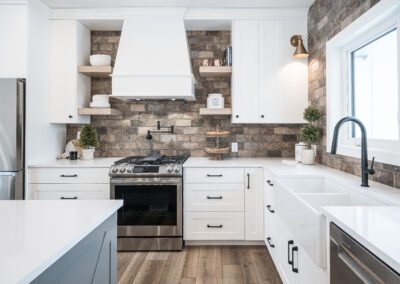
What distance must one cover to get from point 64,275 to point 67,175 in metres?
2.32

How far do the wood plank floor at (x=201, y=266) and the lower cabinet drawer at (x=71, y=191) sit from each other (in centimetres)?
63

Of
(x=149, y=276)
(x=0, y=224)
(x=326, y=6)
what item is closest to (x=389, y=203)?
(x=0, y=224)

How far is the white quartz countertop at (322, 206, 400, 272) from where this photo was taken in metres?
0.86

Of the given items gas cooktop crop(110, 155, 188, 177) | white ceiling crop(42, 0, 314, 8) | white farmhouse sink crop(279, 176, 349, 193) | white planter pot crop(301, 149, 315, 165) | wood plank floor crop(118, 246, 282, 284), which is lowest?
wood plank floor crop(118, 246, 282, 284)

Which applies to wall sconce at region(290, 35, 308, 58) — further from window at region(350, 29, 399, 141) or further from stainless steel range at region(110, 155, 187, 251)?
stainless steel range at region(110, 155, 187, 251)

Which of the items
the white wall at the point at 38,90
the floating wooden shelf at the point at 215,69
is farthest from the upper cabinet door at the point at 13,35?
the floating wooden shelf at the point at 215,69

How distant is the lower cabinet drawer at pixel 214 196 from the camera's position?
3100 mm

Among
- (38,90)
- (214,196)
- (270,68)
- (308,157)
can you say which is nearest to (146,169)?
(214,196)

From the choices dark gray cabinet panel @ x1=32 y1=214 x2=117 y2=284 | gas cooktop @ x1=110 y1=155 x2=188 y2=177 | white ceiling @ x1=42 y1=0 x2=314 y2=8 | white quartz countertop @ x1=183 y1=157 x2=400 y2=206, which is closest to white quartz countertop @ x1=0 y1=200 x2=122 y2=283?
dark gray cabinet panel @ x1=32 y1=214 x2=117 y2=284

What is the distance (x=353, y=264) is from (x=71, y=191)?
273 cm

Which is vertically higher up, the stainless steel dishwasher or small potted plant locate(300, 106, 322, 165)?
small potted plant locate(300, 106, 322, 165)

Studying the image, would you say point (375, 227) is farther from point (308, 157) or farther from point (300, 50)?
point (300, 50)

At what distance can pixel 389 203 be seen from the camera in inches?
59.6

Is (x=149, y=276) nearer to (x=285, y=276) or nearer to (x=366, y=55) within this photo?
(x=285, y=276)
